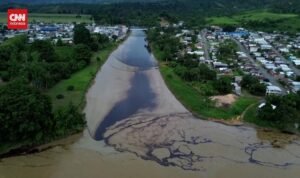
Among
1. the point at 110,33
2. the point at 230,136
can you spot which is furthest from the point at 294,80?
the point at 110,33

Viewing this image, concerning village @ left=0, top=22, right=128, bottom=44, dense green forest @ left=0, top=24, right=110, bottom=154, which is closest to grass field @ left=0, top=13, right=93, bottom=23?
village @ left=0, top=22, right=128, bottom=44

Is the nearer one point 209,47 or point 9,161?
point 9,161

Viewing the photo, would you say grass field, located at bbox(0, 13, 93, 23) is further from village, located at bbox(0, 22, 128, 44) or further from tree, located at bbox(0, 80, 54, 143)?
tree, located at bbox(0, 80, 54, 143)

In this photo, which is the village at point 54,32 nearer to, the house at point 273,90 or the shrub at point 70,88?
the shrub at point 70,88

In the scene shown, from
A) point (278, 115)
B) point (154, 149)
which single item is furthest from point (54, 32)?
point (278, 115)

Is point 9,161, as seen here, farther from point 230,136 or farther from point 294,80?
point 294,80

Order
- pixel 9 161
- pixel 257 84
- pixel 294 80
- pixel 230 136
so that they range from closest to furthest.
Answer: pixel 9 161
pixel 230 136
pixel 257 84
pixel 294 80
